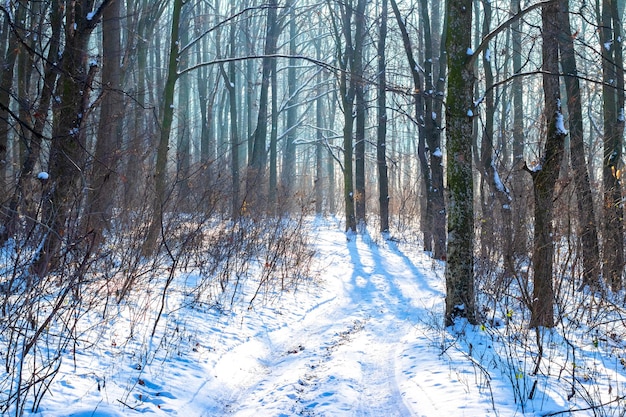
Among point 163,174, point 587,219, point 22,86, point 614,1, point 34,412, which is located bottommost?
point 34,412

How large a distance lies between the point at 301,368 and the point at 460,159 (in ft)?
10.1

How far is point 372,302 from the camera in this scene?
7957 mm

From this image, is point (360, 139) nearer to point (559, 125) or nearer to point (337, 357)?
point (559, 125)

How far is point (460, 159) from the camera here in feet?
19.4

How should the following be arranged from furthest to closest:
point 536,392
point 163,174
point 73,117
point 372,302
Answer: point 163,174, point 372,302, point 73,117, point 536,392

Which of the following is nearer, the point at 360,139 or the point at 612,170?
the point at 612,170

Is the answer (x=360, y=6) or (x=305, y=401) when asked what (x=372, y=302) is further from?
(x=360, y=6)

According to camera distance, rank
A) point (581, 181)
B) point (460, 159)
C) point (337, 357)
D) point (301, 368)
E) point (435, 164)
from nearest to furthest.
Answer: point (301, 368) < point (337, 357) < point (460, 159) < point (581, 181) < point (435, 164)

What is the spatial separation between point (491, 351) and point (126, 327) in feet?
12.0

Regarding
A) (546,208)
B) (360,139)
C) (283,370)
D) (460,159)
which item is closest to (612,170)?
(546,208)

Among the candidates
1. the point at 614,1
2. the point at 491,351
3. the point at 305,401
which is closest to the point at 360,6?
the point at 614,1

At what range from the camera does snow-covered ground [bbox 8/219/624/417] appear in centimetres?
362

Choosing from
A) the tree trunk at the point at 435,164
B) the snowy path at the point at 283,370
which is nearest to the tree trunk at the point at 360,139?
the tree trunk at the point at 435,164

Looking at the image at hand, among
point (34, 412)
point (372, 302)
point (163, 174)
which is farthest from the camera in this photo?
point (163, 174)
